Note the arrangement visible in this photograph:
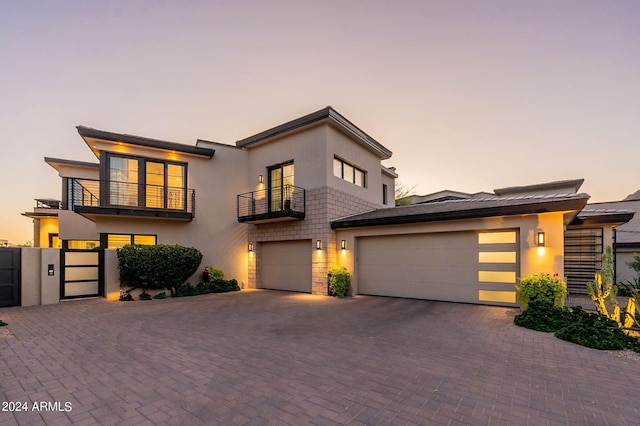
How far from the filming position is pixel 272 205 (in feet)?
41.1

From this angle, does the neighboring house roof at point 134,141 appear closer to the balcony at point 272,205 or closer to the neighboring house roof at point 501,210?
the balcony at point 272,205

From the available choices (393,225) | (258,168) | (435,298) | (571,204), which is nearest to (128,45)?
(258,168)

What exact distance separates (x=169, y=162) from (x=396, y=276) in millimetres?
10432

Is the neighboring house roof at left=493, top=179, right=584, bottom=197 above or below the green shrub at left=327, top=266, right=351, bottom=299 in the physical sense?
above

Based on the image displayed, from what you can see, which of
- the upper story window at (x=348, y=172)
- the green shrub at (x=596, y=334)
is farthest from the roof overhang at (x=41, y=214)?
the green shrub at (x=596, y=334)

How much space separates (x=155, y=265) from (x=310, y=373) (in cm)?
872

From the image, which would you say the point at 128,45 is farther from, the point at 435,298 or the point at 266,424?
the point at 435,298

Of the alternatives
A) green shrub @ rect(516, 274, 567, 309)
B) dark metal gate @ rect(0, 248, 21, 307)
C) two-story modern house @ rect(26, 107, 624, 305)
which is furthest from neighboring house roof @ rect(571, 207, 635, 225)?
dark metal gate @ rect(0, 248, 21, 307)

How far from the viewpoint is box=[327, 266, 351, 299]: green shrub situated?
33.0 ft

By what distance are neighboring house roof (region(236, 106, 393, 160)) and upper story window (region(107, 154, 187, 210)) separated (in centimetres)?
330

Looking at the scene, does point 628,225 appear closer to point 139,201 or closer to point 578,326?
point 578,326

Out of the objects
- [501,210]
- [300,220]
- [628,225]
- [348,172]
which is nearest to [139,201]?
[300,220]

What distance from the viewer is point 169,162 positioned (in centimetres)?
1192

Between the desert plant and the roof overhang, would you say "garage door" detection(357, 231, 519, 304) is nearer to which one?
the desert plant
